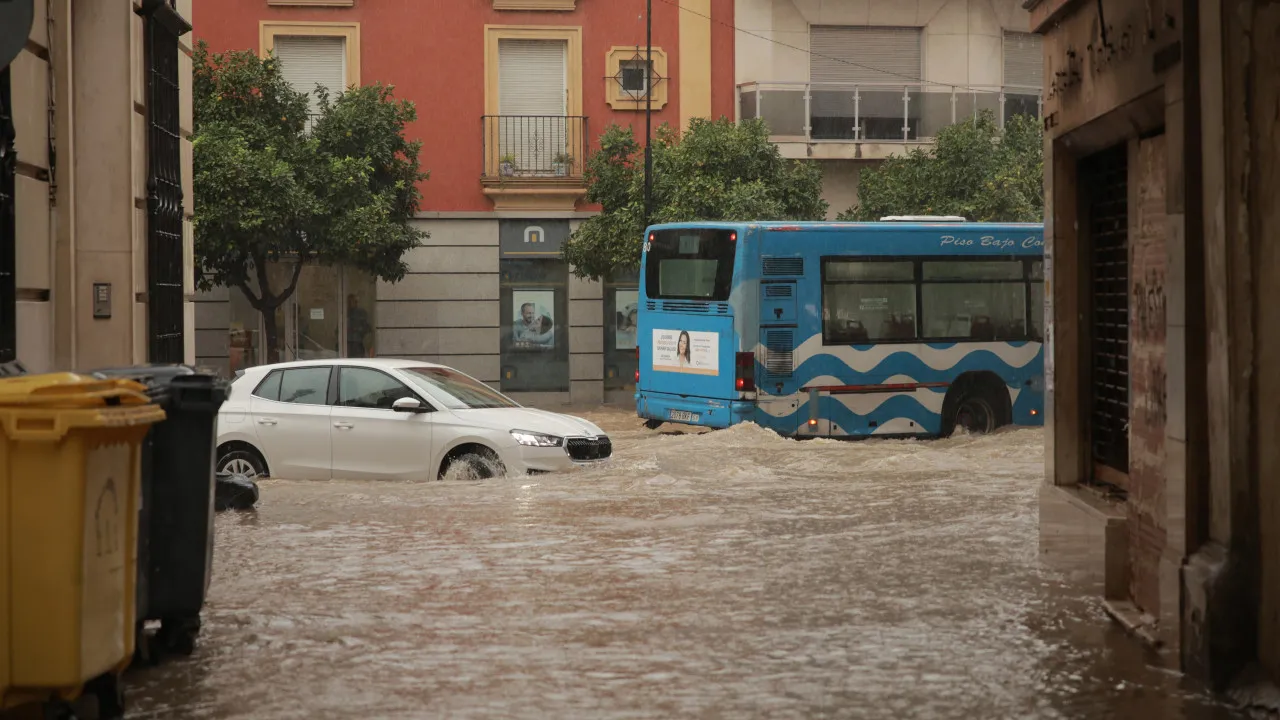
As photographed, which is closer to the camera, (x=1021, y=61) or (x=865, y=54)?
(x=865, y=54)

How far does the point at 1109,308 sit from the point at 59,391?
5.55 meters

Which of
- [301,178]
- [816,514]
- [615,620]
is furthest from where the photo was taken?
[301,178]

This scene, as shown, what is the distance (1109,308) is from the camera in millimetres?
9055

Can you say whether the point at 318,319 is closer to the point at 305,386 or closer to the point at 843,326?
the point at 843,326

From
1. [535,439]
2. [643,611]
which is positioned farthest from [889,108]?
[643,611]

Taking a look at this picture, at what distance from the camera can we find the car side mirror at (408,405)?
47.1 feet

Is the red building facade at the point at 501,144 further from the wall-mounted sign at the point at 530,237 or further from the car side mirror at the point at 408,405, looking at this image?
the car side mirror at the point at 408,405

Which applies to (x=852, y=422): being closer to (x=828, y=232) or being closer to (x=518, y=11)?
(x=828, y=232)

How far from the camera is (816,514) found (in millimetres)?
13109

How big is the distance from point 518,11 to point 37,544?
25.3 metres

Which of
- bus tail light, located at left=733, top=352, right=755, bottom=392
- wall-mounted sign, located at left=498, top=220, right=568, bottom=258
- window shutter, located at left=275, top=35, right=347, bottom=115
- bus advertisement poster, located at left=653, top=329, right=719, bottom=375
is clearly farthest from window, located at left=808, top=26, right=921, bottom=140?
bus tail light, located at left=733, top=352, right=755, bottom=392

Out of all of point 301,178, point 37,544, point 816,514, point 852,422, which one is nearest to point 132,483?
point 37,544

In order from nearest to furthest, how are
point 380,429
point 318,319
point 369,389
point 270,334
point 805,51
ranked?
point 380,429, point 369,389, point 270,334, point 318,319, point 805,51

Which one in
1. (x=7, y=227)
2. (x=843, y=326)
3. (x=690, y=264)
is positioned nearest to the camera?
(x=7, y=227)
